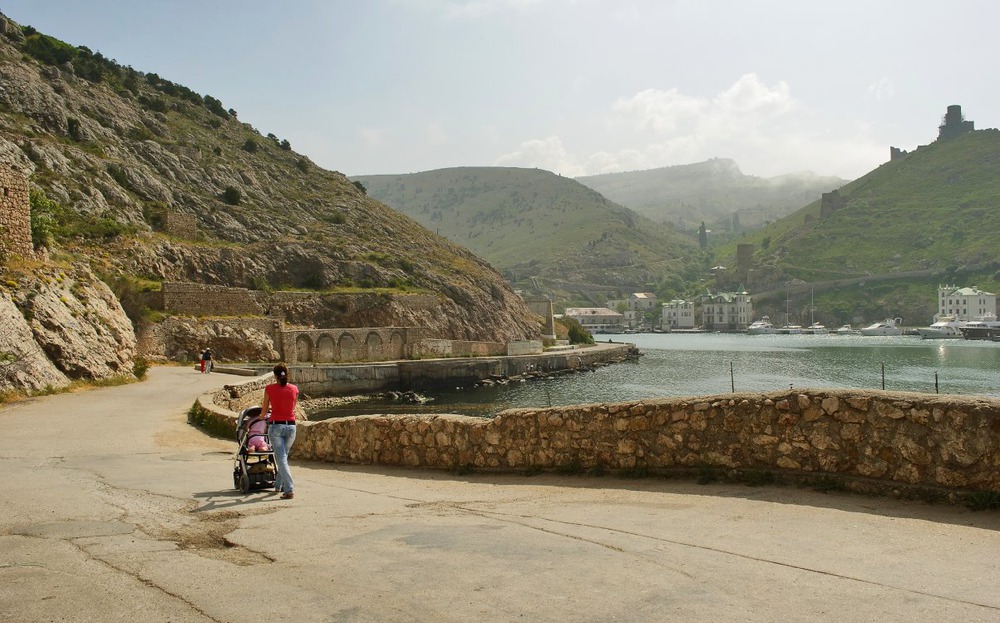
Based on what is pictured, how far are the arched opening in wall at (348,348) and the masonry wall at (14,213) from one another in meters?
30.3

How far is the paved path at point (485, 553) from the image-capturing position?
4.86 meters

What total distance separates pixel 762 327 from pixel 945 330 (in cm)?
5046

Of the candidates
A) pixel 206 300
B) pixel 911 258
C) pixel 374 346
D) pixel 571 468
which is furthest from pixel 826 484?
pixel 911 258

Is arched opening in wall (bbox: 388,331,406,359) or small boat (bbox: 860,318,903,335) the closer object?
arched opening in wall (bbox: 388,331,406,359)

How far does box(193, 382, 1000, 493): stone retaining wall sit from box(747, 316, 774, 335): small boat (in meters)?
177

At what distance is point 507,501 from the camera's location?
909 centimetres

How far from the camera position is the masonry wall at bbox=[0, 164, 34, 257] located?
24.9 meters

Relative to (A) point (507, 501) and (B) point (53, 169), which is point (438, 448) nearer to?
(A) point (507, 501)

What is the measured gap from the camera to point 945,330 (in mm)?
132875

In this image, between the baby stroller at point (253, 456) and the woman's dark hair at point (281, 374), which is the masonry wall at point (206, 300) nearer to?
the baby stroller at point (253, 456)

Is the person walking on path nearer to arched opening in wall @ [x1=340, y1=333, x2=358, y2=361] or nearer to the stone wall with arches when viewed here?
the stone wall with arches

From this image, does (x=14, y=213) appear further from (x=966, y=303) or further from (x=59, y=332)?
(x=966, y=303)

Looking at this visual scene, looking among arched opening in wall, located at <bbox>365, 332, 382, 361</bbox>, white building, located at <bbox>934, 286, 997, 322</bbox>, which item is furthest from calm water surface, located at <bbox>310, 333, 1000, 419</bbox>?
white building, located at <bbox>934, 286, 997, 322</bbox>

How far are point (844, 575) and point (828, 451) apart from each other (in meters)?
3.07
